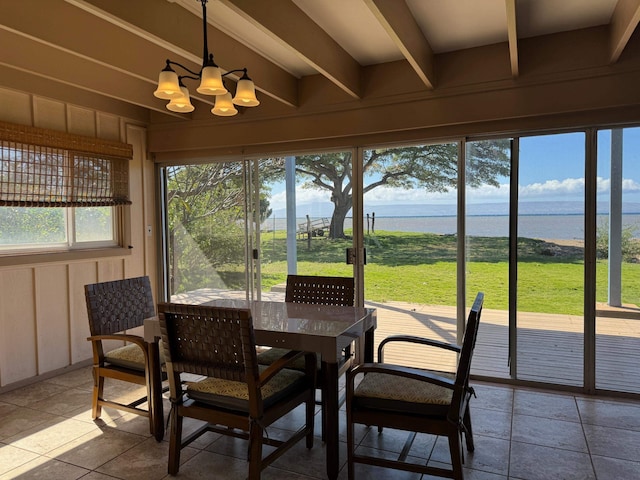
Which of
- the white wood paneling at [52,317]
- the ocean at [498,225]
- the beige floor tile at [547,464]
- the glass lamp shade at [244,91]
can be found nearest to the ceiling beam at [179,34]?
the glass lamp shade at [244,91]

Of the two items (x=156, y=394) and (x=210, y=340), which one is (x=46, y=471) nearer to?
(x=156, y=394)

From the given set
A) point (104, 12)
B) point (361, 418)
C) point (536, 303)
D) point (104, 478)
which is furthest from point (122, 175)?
point (536, 303)

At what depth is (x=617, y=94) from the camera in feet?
9.99

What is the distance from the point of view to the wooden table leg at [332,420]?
2234 mm

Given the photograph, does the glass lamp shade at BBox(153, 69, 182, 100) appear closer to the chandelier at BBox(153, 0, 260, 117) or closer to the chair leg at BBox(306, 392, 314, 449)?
the chandelier at BBox(153, 0, 260, 117)

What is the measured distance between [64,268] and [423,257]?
10.1ft

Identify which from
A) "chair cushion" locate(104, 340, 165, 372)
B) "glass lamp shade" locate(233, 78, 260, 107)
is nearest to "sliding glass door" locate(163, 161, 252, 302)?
"chair cushion" locate(104, 340, 165, 372)

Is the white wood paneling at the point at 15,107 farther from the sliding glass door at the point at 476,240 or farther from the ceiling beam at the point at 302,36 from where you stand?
the ceiling beam at the point at 302,36

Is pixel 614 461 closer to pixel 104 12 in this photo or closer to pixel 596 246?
Answer: pixel 596 246

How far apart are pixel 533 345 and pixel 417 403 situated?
73.8 inches

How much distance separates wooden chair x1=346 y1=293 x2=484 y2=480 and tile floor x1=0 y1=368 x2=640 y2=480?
0.28m

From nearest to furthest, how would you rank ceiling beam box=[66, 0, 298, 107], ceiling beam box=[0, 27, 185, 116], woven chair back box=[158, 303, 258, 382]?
woven chair back box=[158, 303, 258, 382] → ceiling beam box=[66, 0, 298, 107] → ceiling beam box=[0, 27, 185, 116]

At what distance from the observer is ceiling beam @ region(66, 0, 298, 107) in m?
2.26

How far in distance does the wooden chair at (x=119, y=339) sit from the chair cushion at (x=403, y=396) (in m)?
1.30
